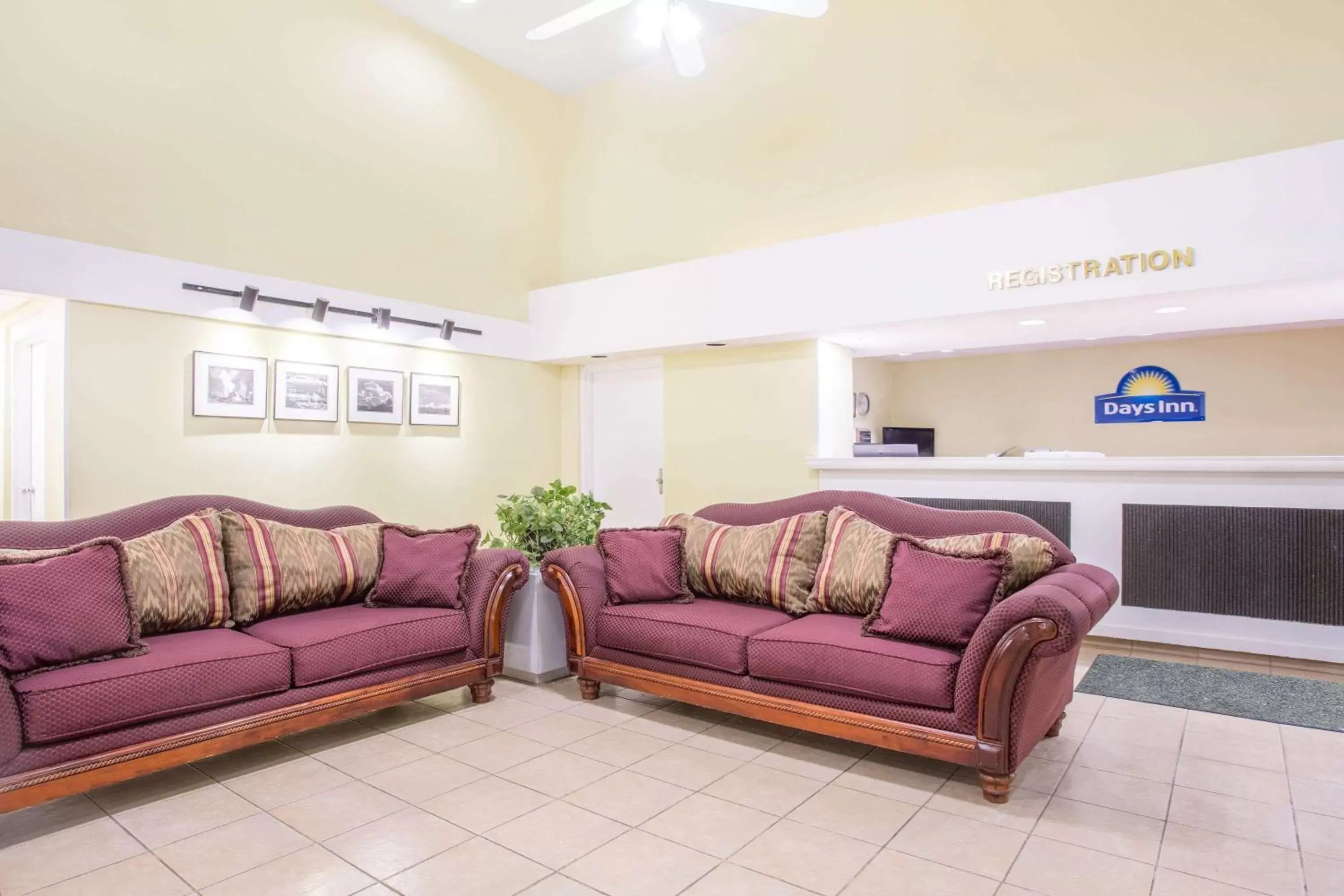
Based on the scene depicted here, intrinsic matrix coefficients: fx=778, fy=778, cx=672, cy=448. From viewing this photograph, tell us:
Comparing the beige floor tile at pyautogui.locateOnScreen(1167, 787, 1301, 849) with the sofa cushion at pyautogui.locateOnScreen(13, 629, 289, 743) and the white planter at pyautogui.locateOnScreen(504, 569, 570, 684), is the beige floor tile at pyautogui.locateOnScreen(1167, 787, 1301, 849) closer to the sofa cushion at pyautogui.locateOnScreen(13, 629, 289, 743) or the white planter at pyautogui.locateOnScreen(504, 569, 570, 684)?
the white planter at pyautogui.locateOnScreen(504, 569, 570, 684)

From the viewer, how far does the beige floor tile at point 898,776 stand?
110 inches

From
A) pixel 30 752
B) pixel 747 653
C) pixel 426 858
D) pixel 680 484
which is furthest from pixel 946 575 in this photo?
pixel 680 484

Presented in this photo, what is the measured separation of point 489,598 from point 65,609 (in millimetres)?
1658

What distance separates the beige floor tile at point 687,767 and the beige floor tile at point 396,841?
0.77m

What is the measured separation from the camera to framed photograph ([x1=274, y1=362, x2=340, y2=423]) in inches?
213

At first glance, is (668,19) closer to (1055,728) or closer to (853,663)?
(853,663)

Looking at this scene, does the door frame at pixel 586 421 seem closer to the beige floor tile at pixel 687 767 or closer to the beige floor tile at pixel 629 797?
the beige floor tile at pixel 687 767

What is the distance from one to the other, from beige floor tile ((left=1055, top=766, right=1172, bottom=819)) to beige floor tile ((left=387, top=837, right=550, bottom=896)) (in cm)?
188

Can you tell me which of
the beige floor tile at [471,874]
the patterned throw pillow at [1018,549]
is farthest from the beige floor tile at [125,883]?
the patterned throw pillow at [1018,549]

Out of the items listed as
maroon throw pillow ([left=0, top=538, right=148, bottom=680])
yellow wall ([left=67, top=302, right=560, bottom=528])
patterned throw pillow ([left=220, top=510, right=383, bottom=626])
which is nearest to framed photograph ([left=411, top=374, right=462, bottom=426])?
yellow wall ([left=67, top=302, right=560, bottom=528])

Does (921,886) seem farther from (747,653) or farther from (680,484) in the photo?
(680,484)

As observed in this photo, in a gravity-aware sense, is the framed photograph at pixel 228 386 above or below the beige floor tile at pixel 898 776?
above

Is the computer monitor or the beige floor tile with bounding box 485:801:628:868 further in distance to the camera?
the computer monitor

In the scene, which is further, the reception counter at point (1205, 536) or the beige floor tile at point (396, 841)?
the reception counter at point (1205, 536)
